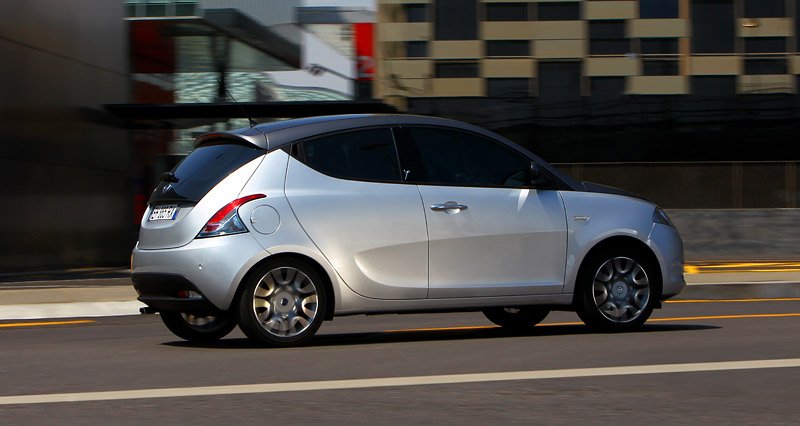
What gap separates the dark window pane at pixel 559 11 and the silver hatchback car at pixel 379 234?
21.5 meters

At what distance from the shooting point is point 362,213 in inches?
360

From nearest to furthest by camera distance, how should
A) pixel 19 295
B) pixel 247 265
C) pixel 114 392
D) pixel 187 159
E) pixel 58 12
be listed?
pixel 114 392 → pixel 247 265 → pixel 187 159 → pixel 19 295 → pixel 58 12

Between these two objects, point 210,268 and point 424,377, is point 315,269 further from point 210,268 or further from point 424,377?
point 424,377

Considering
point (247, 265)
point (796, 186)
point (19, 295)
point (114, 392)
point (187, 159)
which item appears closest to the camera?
point (114, 392)

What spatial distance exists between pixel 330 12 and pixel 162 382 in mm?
20356

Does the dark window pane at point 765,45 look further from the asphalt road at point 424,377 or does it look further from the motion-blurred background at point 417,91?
the asphalt road at point 424,377

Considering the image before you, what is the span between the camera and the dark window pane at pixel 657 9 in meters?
31.3

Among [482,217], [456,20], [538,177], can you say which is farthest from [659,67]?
[482,217]

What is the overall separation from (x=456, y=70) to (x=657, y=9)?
4.85 m

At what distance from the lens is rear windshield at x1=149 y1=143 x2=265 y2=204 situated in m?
9.02

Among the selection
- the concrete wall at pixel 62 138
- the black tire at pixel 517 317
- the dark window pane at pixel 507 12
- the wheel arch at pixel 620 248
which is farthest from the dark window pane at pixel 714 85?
the wheel arch at pixel 620 248

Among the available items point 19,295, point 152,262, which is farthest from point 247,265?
point 19,295

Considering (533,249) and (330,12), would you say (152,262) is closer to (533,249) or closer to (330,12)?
(533,249)

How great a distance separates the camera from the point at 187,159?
376 inches
